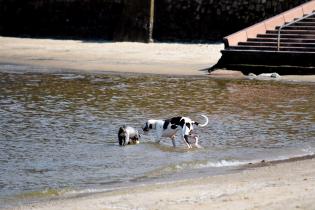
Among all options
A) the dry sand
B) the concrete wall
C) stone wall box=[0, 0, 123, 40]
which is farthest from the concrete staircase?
stone wall box=[0, 0, 123, 40]

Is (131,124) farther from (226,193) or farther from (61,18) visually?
(61,18)

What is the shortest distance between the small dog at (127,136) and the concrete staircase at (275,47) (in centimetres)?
1129

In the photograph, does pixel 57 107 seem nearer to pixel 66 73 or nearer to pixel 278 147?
pixel 278 147

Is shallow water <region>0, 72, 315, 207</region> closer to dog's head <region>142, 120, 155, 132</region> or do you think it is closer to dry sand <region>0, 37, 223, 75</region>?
dog's head <region>142, 120, 155, 132</region>

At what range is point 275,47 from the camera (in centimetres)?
2462

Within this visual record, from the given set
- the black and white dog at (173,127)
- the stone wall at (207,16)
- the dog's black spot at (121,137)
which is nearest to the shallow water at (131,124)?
the dog's black spot at (121,137)

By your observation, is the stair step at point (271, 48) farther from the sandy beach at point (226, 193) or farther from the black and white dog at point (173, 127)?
the sandy beach at point (226, 193)

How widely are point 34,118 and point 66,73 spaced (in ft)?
32.2

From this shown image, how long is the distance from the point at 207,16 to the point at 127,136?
21053 millimetres

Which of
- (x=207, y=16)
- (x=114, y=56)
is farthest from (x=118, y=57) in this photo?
(x=207, y=16)

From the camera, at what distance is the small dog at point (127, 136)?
12.7 meters

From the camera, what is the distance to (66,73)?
25.6 metres

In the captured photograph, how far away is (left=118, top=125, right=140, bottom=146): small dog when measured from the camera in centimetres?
1269

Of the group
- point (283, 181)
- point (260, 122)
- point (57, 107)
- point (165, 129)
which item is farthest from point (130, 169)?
point (57, 107)
